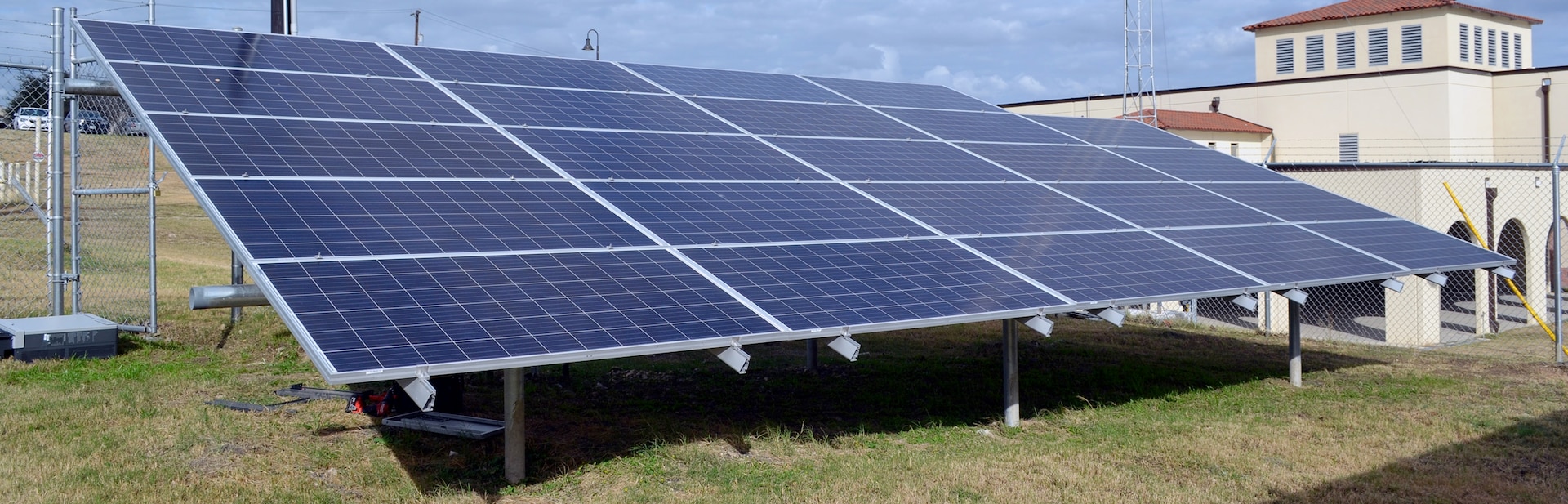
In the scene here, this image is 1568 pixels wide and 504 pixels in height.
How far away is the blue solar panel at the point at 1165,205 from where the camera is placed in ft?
48.0

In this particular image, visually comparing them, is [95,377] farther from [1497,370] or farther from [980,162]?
[1497,370]

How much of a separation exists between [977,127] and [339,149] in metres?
10.1

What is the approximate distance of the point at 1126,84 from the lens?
36.1 meters

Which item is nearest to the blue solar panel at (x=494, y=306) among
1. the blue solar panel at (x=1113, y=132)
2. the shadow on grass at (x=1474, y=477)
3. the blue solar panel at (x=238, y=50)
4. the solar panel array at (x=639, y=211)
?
the solar panel array at (x=639, y=211)

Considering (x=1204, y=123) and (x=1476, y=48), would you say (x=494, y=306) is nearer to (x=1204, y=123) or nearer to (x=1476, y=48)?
(x=1204, y=123)

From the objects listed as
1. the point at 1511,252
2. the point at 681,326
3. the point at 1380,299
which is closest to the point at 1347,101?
the point at 1511,252

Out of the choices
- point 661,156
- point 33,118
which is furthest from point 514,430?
point 33,118

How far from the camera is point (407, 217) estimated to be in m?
9.84

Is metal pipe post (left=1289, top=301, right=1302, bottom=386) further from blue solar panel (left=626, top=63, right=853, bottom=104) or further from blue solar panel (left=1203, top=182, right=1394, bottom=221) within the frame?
blue solar panel (left=626, top=63, right=853, bottom=104)

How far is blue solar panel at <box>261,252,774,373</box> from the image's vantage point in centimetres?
775

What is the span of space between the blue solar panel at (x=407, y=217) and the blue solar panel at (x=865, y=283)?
1055 mm

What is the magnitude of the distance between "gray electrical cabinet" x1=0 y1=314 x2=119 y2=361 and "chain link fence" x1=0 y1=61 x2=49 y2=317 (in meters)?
1.37

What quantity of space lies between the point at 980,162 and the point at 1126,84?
22.0 metres

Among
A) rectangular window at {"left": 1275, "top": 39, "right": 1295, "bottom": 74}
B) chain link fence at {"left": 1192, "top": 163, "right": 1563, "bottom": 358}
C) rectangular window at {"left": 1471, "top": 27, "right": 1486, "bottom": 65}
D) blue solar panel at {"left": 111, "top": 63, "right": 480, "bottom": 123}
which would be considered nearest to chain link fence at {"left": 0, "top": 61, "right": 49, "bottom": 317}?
blue solar panel at {"left": 111, "top": 63, "right": 480, "bottom": 123}
